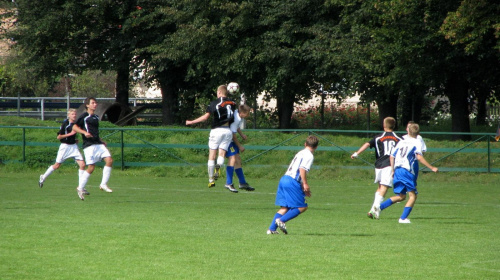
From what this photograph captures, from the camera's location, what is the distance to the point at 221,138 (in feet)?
52.1

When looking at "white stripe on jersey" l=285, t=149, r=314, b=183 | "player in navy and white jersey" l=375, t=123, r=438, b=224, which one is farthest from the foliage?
"white stripe on jersey" l=285, t=149, r=314, b=183

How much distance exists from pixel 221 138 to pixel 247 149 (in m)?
10.7

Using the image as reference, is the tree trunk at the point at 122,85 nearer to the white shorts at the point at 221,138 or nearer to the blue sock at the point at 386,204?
the white shorts at the point at 221,138

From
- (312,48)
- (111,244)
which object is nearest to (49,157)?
(312,48)

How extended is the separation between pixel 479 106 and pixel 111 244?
32.5 m

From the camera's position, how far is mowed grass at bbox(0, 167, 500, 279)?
26.8ft

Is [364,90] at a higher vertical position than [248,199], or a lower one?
higher

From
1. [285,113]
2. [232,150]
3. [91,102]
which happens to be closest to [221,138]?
[232,150]

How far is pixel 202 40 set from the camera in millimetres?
31219

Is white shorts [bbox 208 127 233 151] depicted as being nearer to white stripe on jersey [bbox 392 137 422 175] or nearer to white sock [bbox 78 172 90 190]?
white sock [bbox 78 172 90 190]

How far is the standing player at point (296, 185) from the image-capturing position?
10.4m

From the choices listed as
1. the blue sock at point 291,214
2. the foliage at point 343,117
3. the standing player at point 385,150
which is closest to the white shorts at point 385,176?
the standing player at point 385,150

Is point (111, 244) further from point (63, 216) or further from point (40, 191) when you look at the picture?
point (40, 191)

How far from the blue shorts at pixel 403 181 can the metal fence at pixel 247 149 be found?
11.4 meters
